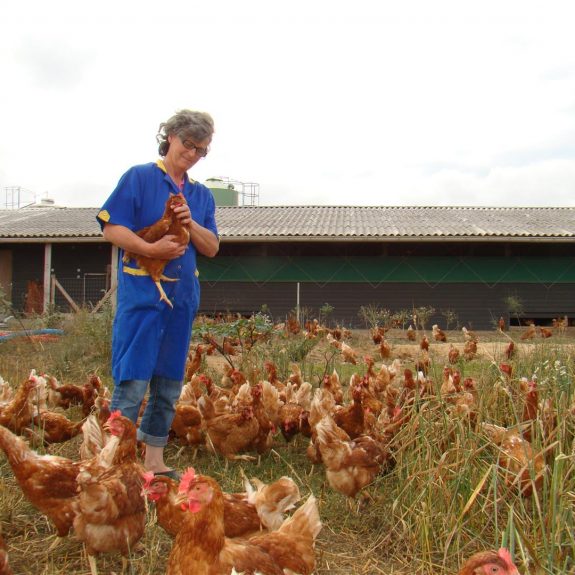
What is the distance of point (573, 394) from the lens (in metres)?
3.19

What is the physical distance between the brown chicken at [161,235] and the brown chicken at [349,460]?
1305mm

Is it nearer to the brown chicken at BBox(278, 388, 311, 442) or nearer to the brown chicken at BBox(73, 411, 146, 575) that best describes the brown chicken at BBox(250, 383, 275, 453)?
the brown chicken at BBox(278, 388, 311, 442)

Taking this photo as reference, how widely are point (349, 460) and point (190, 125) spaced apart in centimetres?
205

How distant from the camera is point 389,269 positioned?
1461 centimetres

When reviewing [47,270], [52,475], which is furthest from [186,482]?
[47,270]

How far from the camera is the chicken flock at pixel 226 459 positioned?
2154mm

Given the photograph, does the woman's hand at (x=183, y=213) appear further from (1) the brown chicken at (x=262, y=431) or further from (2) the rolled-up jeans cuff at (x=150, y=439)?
(1) the brown chicken at (x=262, y=431)

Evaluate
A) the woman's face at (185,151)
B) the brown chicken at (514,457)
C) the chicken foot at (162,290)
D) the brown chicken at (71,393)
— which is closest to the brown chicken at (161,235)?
the chicken foot at (162,290)

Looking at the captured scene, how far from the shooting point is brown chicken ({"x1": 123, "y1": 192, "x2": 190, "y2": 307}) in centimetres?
290

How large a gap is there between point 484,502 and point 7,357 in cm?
674

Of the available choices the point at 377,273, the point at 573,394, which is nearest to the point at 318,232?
the point at 377,273

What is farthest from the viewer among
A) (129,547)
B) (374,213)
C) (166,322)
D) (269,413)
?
(374,213)

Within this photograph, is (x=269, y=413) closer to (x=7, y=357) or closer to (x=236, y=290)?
(x=7, y=357)

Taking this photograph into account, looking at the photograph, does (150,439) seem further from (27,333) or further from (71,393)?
(27,333)
